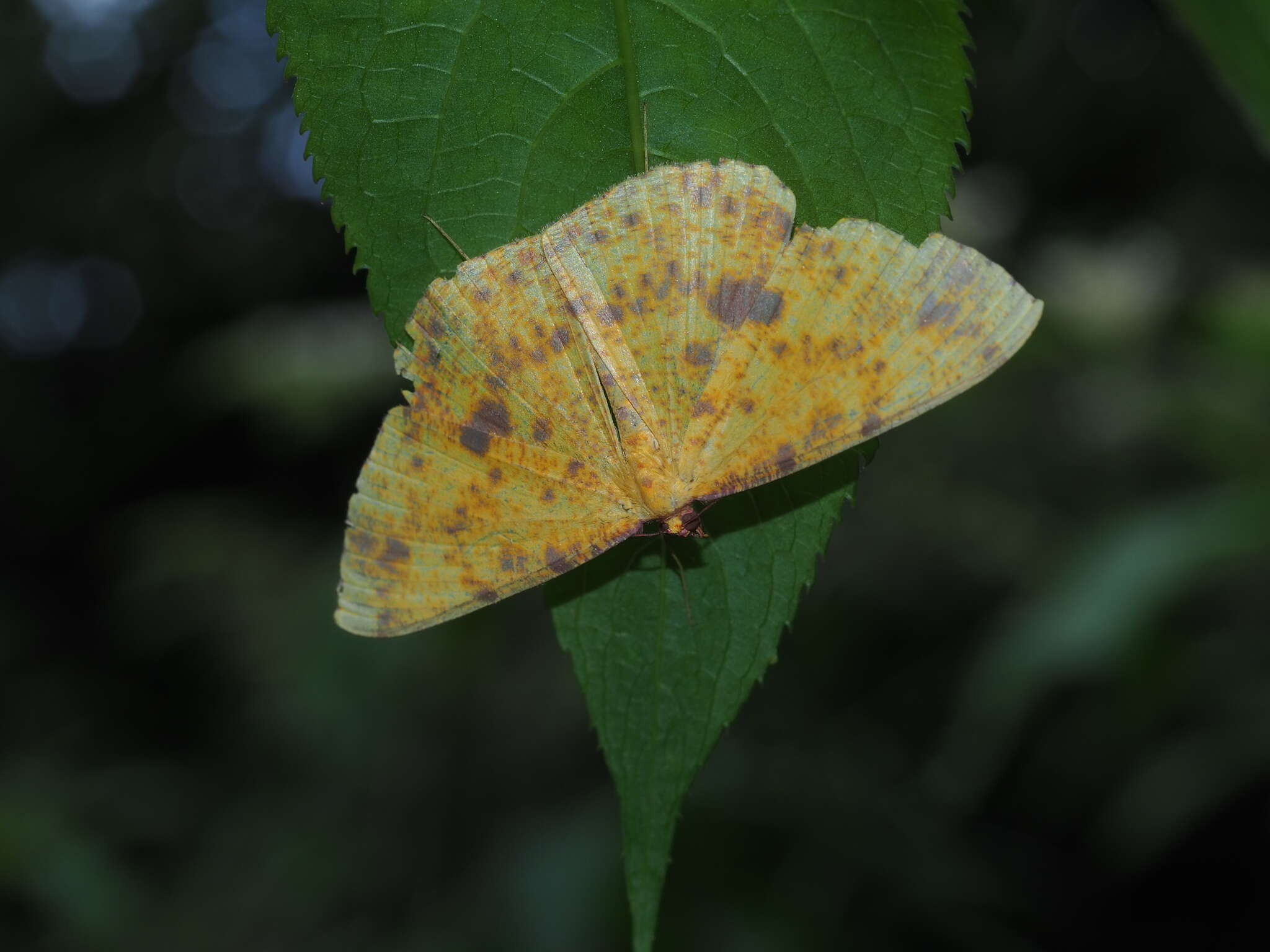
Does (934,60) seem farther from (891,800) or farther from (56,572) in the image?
(56,572)

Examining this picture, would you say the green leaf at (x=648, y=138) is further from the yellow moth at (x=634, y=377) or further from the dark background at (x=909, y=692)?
the dark background at (x=909, y=692)

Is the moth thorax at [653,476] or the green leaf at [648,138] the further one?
the moth thorax at [653,476]

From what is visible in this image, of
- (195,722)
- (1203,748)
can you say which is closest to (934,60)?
(1203,748)

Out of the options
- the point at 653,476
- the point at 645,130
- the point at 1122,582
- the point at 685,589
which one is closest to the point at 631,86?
the point at 645,130

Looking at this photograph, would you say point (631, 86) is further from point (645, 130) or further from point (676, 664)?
point (676, 664)

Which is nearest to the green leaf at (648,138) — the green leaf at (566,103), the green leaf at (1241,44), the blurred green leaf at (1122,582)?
the green leaf at (566,103)
